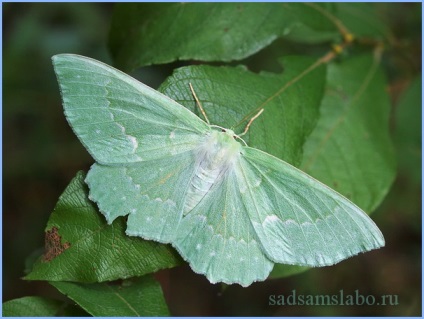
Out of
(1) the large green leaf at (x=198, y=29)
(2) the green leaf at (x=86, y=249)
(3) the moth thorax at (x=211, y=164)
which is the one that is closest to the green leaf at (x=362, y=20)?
(1) the large green leaf at (x=198, y=29)

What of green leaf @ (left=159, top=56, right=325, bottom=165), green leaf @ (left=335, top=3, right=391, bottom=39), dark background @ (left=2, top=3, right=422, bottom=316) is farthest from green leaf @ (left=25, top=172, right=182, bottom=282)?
dark background @ (left=2, top=3, right=422, bottom=316)

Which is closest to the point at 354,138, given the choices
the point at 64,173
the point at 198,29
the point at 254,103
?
the point at 254,103

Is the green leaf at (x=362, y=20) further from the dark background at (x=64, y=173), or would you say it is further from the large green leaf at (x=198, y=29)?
the dark background at (x=64, y=173)

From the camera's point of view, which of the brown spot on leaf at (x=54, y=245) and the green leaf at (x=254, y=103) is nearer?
the brown spot on leaf at (x=54, y=245)

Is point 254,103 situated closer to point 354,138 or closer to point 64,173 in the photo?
point 354,138

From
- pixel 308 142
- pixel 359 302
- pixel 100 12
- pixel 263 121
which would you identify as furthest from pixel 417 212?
pixel 100 12
